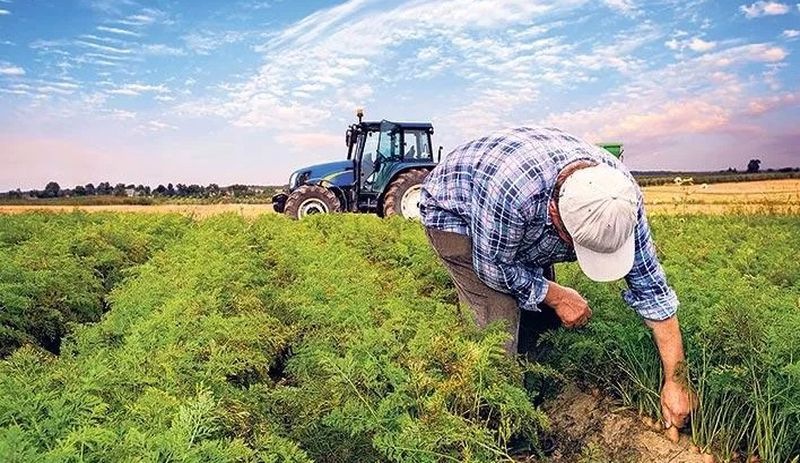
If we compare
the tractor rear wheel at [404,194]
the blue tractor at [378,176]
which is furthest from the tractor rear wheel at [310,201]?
the tractor rear wheel at [404,194]

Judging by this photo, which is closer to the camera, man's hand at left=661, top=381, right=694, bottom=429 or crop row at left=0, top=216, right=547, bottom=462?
crop row at left=0, top=216, right=547, bottom=462

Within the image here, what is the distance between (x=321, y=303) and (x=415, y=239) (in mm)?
3983

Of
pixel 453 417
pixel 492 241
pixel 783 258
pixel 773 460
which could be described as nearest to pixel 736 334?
pixel 773 460

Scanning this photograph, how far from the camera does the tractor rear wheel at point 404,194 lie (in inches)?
676

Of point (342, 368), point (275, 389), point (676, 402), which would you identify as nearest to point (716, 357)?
point (676, 402)

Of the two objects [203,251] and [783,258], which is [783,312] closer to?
[783,258]

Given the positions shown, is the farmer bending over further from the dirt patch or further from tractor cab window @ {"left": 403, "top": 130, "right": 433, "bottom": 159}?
tractor cab window @ {"left": 403, "top": 130, "right": 433, "bottom": 159}

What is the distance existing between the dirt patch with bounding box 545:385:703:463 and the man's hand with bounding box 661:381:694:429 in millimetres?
169

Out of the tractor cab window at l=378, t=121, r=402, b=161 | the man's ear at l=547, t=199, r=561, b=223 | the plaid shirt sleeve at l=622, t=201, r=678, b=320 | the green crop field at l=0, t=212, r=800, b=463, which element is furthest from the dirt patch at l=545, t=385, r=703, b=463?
the tractor cab window at l=378, t=121, r=402, b=161

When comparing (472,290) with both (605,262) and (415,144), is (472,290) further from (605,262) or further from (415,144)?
(415,144)

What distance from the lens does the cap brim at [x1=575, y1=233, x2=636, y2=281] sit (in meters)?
4.17

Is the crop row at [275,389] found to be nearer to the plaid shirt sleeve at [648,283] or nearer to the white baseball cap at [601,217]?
the white baseball cap at [601,217]

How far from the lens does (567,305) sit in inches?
200

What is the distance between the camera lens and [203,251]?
919cm
